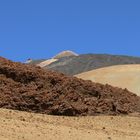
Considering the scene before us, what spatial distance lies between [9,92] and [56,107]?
1535 millimetres

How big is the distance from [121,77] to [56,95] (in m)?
12.7

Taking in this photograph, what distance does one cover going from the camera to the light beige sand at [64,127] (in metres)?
10.7

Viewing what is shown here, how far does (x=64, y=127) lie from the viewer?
1189 cm

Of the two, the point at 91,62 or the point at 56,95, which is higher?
A: the point at 91,62

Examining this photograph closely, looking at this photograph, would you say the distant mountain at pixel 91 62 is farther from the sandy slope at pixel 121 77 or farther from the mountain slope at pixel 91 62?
the sandy slope at pixel 121 77

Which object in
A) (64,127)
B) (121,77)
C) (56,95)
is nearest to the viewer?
(64,127)

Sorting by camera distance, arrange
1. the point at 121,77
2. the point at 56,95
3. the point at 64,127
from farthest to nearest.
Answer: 1. the point at 121,77
2. the point at 56,95
3. the point at 64,127

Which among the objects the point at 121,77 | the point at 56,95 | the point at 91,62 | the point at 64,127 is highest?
the point at 91,62

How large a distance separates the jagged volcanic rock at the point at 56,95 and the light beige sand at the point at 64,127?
2.23 feet

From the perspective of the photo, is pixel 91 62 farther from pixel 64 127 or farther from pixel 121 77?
pixel 64 127

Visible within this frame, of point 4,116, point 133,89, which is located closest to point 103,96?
point 4,116

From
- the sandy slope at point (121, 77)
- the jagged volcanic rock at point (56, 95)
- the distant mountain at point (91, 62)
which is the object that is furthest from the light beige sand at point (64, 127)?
the distant mountain at point (91, 62)

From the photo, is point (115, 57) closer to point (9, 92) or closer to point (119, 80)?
point (119, 80)

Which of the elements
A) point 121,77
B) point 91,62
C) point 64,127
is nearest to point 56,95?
point 64,127
